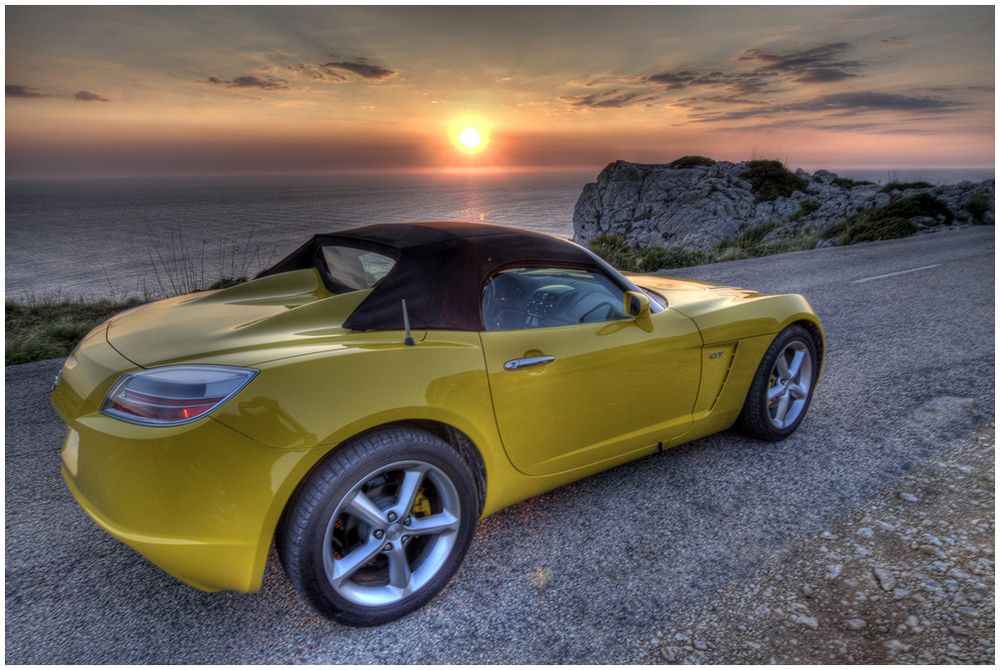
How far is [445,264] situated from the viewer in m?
2.77

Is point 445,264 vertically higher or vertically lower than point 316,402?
higher

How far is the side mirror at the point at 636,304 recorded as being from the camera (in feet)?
10.2

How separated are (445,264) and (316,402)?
2.83ft

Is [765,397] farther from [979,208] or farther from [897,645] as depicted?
[979,208]

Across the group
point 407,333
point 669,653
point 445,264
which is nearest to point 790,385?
point 669,653

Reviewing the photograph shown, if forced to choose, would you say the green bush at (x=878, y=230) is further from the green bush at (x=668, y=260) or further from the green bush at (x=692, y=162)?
the green bush at (x=692, y=162)

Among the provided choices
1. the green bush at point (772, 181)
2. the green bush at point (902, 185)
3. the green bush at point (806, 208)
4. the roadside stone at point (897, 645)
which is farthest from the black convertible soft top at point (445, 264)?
the green bush at point (902, 185)

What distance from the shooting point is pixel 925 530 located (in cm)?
303

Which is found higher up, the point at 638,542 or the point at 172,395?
the point at 172,395

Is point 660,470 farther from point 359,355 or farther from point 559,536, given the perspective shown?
point 359,355

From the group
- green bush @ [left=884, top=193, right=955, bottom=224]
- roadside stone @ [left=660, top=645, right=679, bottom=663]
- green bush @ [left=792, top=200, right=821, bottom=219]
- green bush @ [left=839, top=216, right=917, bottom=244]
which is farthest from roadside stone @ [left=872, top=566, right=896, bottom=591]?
green bush @ [left=792, top=200, right=821, bottom=219]

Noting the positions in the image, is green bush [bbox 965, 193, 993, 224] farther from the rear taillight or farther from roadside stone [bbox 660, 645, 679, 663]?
the rear taillight

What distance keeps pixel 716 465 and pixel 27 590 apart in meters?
3.31

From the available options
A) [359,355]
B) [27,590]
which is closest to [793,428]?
[359,355]
